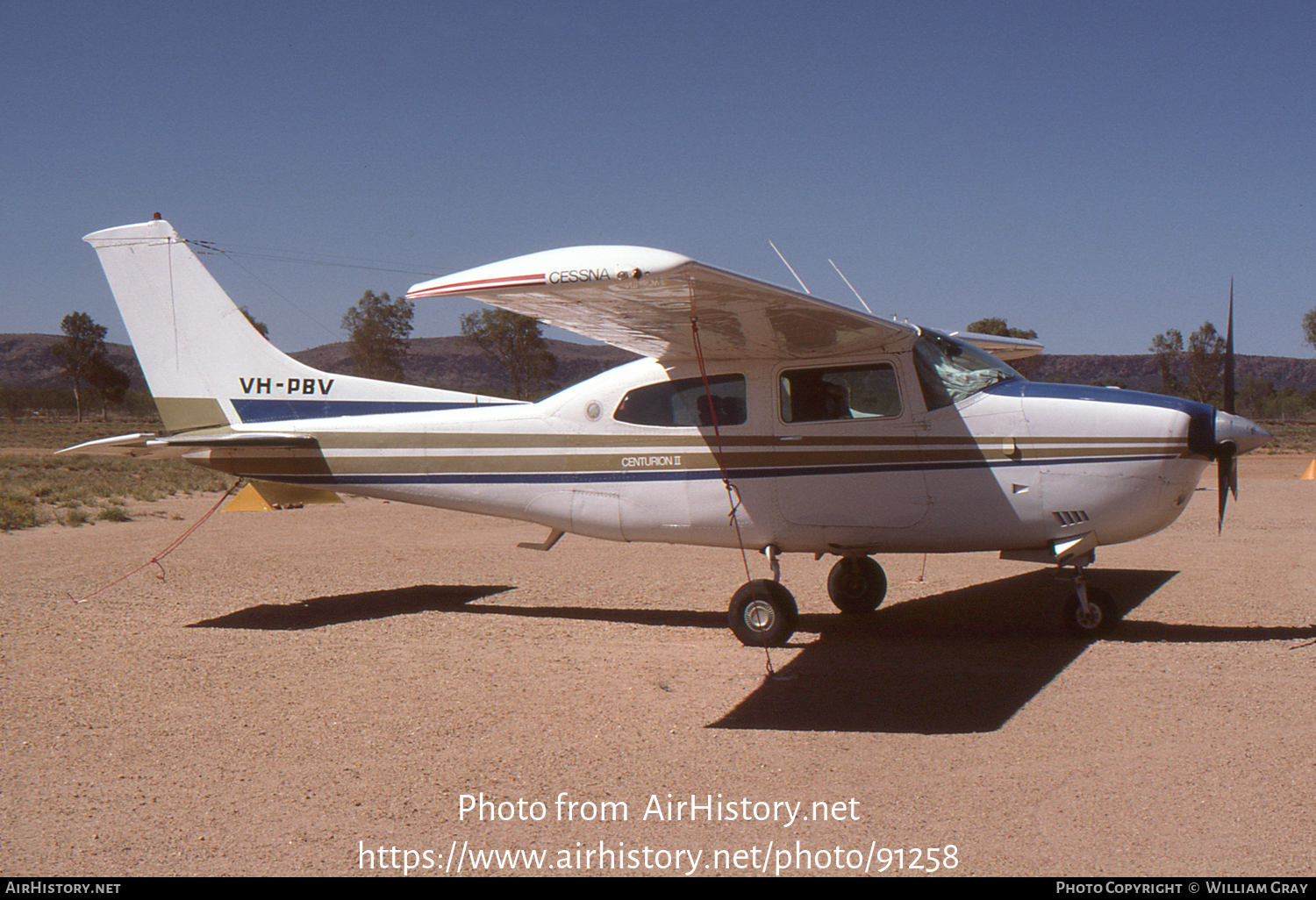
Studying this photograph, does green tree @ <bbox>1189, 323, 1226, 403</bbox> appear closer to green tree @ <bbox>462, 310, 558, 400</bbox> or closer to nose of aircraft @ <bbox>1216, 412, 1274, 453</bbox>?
green tree @ <bbox>462, 310, 558, 400</bbox>


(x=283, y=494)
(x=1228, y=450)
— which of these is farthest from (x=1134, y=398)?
(x=283, y=494)

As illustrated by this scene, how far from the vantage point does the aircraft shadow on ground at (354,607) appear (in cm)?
826

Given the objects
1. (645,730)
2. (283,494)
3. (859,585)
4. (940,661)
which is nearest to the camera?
(645,730)

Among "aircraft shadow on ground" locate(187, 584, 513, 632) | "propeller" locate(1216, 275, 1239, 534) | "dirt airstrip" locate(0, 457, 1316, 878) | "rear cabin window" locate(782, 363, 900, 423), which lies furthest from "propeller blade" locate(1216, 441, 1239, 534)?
"aircraft shadow on ground" locate(187, 584, 513, 632)

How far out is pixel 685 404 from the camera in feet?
25.2

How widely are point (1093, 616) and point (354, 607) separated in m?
6.78

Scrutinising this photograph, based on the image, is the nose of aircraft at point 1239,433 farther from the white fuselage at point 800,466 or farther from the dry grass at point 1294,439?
the dry grass at point 1294,439

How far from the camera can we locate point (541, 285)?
15.9 ft

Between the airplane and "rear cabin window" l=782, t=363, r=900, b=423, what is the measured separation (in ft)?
0.05

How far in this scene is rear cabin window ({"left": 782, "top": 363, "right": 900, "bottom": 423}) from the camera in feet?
23.4

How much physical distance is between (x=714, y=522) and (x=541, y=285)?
3272mm

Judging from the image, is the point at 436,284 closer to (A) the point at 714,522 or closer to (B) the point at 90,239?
(A) the point at 714,522

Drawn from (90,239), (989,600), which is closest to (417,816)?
(989,600)

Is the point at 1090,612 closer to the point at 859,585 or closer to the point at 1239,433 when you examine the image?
the point at 1239,433
